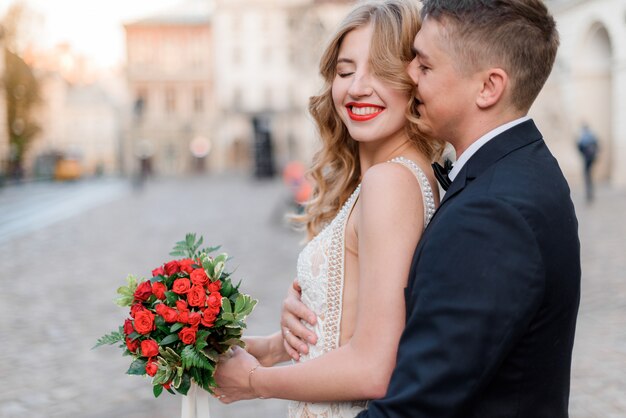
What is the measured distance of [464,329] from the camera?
1347 mm

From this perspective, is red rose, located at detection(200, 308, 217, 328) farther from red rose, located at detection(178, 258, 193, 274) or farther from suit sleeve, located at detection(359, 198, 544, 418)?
suit sleeve, located at detection(359, 198, 544, 418)

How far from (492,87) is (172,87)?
71.2 m

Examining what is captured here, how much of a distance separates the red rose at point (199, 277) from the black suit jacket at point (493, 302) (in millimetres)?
676

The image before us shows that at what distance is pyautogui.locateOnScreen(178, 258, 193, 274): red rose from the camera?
6.76 feet

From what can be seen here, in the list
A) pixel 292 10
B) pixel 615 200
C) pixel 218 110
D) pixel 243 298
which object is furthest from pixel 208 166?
pixel 243 298

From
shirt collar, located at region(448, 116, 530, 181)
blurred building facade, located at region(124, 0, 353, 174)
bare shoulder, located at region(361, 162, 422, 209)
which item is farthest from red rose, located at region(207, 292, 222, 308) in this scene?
blurred building facade, located at region(124, 0, 353, 174)

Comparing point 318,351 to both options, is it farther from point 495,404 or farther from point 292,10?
point 292,10

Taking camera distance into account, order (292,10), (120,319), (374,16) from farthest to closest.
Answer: (292,10)
(120,319)
(374,16)

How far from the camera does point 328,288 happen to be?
6.37ft

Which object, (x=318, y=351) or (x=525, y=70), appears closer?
(x=525, y=70)

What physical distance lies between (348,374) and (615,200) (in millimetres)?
19599

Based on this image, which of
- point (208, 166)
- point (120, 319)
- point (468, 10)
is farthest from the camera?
point (208, 166)

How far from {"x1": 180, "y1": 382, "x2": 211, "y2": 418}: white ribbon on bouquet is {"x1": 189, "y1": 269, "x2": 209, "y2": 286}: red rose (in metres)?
0.28

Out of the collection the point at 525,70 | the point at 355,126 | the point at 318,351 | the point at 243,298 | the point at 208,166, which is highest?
the point at 525,70
